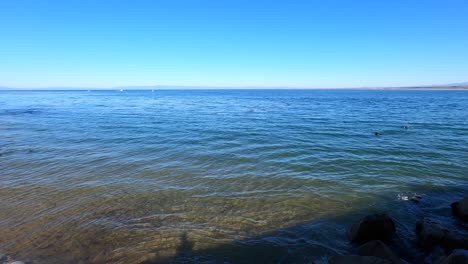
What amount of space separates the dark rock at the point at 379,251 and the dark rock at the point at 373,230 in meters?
0.65

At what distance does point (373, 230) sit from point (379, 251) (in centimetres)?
98

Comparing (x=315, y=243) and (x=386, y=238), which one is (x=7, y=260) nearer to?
(x=315, y=243)

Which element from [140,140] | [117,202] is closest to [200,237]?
[117,202]

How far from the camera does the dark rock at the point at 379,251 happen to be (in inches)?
Answer: 212

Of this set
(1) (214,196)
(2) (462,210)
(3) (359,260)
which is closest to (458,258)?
(3) (359,260)

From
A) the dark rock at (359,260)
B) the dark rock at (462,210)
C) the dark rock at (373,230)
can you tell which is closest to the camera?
the dark rock at (359,260)

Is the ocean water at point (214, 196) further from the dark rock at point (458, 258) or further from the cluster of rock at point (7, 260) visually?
the dark rock at point (458, 258)

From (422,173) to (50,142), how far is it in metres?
24.4

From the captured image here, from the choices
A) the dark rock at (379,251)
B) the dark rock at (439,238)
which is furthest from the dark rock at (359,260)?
the dark rock at (439,238)

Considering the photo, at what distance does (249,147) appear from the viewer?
17266mm

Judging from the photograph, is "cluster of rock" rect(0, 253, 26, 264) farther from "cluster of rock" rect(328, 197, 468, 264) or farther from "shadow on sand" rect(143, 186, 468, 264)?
"cluster of rock" rect(328, 197, 468, 264)

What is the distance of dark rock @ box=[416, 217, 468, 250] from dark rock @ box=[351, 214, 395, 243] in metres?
0.76

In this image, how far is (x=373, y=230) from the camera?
648cm

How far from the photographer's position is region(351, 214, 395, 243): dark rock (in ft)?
21.2
